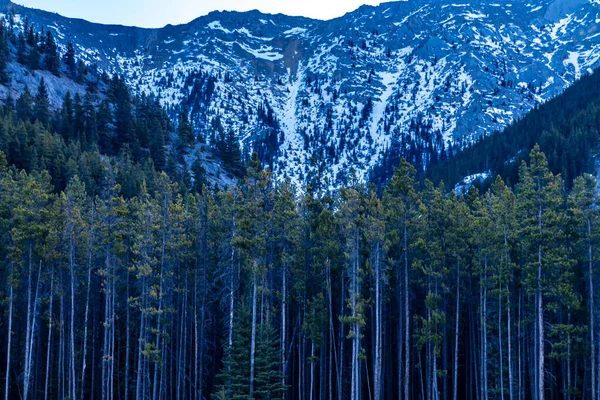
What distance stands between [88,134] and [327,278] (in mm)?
74158

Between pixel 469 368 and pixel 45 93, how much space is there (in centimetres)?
9821

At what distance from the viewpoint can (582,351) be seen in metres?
34.2

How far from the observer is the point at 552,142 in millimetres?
106062

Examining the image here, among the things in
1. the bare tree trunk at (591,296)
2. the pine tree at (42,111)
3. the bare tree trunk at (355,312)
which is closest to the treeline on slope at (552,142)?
the bare tree trunk at (591,296)

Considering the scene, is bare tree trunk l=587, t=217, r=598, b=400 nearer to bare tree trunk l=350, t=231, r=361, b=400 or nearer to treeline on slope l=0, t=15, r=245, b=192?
bare tree trunk l=350, t=231, r=361, b=400

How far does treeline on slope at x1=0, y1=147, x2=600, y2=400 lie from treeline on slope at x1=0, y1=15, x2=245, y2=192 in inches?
1016

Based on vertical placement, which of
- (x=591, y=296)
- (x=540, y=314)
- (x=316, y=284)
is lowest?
(x=540, y=314)

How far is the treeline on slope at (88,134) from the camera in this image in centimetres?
7294

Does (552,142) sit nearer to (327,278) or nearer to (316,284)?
(316,284)

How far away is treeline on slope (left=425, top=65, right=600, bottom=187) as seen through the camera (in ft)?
327

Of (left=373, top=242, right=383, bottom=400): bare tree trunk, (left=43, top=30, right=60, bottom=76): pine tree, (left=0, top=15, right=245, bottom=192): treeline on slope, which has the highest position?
(left=43, top=30, right=60, bottom=76): pine tree

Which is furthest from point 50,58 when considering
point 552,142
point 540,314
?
point 540,314

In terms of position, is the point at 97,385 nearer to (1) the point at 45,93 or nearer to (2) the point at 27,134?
(2) the point at 27,134

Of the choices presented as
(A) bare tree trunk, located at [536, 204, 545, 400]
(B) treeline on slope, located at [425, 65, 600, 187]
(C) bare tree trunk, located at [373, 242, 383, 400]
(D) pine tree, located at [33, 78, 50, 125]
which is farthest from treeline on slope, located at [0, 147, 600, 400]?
(B) treeline on slope, located at [425, 65, 600, 187]
